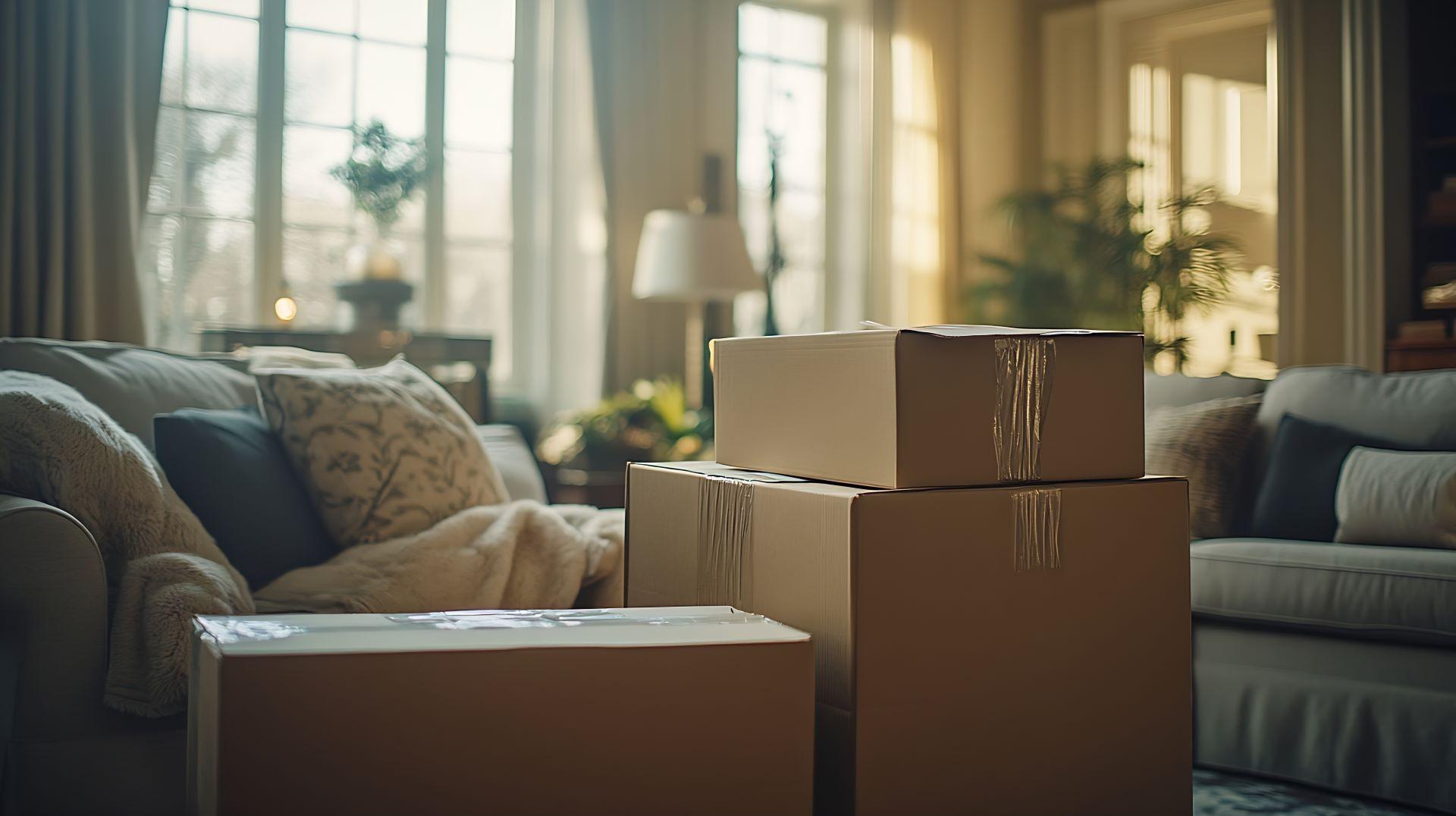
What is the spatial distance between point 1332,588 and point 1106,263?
3.28 m

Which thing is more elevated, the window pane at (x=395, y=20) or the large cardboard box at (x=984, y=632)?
the window pane at (x=395, y=20)

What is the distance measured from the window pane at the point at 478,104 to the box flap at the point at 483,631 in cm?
351

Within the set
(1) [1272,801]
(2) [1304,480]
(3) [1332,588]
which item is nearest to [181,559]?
(1) [1272,801]

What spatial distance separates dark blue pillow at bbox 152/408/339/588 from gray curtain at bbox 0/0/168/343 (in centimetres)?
180

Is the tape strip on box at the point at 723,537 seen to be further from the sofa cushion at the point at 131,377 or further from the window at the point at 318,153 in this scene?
the window at the point at 318,153

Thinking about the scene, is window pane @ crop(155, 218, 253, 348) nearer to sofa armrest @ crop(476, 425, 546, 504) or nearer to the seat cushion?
sofa armrest @ crop(476, 425, 546, 504)

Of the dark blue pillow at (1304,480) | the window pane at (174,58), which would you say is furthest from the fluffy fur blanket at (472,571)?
the window pane at (174,58)

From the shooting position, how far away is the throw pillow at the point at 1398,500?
218 cm

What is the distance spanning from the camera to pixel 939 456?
98 centimetres

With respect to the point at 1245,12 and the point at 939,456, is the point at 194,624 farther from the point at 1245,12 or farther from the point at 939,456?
the point at 1245,12

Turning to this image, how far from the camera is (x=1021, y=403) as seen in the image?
1020 millimetres

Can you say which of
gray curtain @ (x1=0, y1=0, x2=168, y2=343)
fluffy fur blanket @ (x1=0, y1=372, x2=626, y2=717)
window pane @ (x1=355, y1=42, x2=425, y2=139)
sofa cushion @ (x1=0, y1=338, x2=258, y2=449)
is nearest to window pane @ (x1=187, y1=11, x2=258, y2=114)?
gray curtain @ (x1=0, y1=0, x2=168, y2=343)

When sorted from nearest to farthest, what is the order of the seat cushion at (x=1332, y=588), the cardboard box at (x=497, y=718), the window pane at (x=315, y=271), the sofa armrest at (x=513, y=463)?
the cardboard box at (x=497, y=718) → the seat cushion at (x=1332, y=588) → the sofa armrest at (x=513, y=463) → the window pane at (x=315, y=271)

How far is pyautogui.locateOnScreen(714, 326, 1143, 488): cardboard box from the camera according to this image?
→ 38.2 inches
